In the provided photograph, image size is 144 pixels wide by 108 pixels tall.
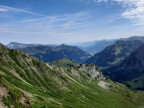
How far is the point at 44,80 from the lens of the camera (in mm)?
188375

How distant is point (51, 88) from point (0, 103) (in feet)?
386

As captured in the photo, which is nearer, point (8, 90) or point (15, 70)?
point (8, 90)

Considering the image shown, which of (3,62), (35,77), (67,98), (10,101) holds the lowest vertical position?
(67,98)

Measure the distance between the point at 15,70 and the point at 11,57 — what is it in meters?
29.6

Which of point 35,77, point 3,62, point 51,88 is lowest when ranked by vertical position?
point 51,88

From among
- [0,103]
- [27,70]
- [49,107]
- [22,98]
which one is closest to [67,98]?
[27,70]

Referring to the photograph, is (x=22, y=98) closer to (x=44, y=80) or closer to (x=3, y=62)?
(x=3, y=62)

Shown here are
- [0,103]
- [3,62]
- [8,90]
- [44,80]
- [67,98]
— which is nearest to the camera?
[0,103]

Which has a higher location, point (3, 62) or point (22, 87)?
point (3, 62)

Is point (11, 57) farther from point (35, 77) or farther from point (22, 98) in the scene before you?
point (22, 98)

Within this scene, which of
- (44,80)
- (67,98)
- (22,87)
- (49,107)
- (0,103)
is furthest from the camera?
(44,80)

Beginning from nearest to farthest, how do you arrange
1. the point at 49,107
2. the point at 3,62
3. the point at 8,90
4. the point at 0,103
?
the point at 0,103
the point at 8,90
the point at 49,107
the point at 3,62

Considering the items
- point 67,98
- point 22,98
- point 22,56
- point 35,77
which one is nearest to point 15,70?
point 35,77

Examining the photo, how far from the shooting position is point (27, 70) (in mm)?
179625
